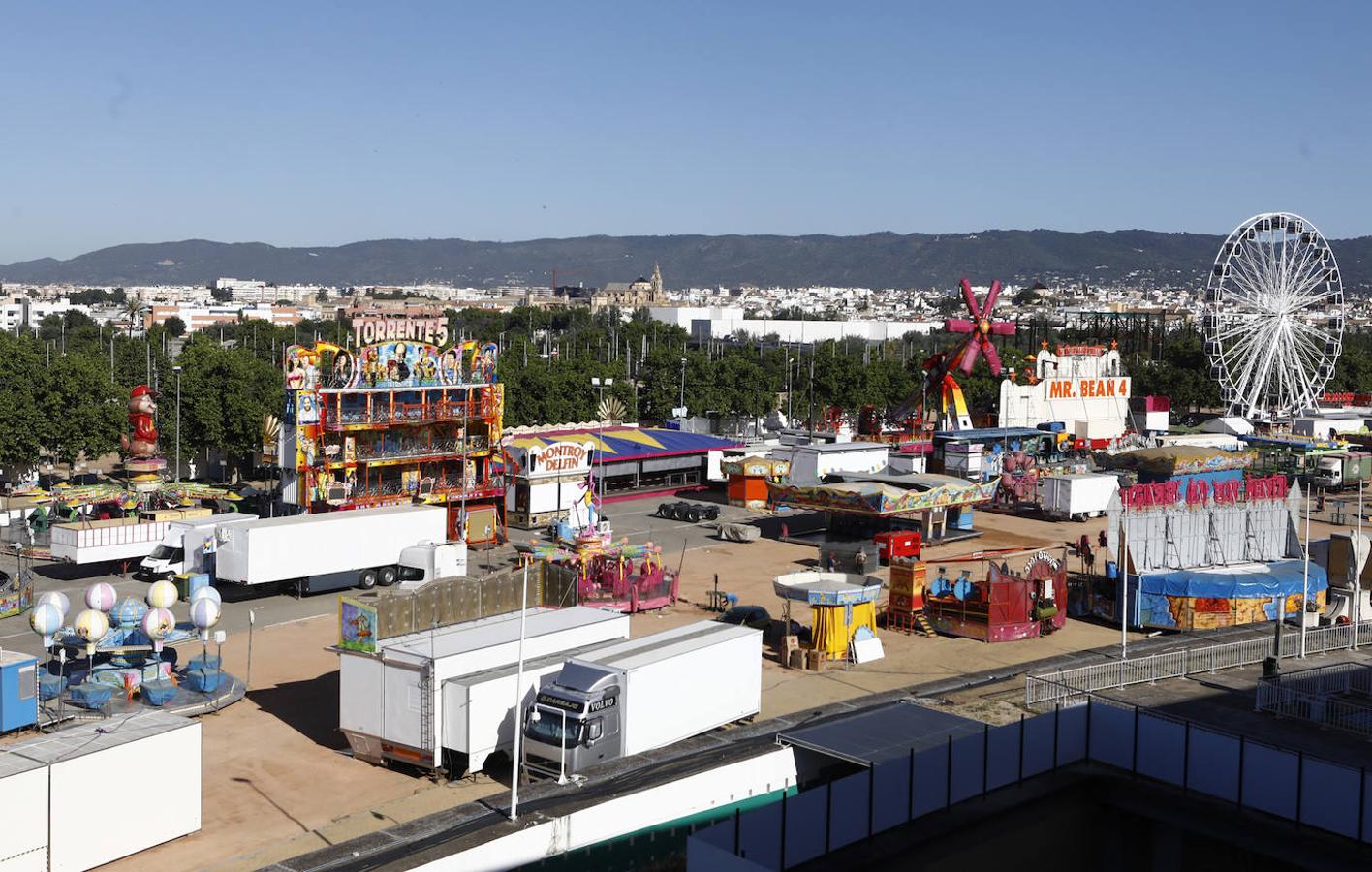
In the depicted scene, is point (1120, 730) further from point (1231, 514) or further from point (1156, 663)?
point (1231, 514)

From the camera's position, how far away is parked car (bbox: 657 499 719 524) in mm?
61094

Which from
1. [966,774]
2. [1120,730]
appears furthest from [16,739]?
[1120,730]

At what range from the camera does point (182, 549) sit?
45906mm

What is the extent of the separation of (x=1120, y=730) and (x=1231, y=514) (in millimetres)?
22705

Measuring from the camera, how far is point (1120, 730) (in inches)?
870

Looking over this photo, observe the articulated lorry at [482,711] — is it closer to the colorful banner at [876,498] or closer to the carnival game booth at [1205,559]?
the carnival game booth at [1205,559]

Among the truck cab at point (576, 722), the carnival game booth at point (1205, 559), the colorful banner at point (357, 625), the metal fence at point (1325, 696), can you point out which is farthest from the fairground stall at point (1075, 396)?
the truck cab at point (576, 722)

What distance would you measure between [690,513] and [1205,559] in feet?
81.3

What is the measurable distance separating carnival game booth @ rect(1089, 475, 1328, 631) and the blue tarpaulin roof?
0.09 feet

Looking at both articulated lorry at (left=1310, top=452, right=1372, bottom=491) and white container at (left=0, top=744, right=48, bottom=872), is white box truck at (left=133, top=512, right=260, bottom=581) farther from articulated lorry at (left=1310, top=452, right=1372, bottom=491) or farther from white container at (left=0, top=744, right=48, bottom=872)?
articulated lorry at (left=1310, top=452, right=1372, bottom=491)

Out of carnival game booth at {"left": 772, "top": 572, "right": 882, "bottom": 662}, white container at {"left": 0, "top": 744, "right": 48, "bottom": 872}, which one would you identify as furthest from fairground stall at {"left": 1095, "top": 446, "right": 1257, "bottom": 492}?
white container at {"left": 0, "top": 744, "right": 48, "bottom": 872}

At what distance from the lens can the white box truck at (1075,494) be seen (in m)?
62.6

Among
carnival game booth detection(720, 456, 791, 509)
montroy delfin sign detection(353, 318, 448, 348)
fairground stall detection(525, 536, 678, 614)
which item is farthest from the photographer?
carnival game booth detection(720, 456, 791, 509)

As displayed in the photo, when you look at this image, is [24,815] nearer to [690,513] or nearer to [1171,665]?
[1171,665]
